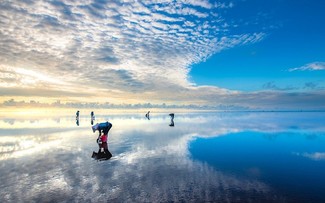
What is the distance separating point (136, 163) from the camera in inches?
862

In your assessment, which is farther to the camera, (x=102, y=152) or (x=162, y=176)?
(x=102, y=152)

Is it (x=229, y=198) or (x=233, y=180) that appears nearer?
(x=229, y=198)

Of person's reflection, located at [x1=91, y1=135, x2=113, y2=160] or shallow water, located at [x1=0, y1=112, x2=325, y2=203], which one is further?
person's reflection, located at [x1=91, y1=135, x2=113, y2=160]

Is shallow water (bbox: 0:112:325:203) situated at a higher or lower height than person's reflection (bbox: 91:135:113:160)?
lower

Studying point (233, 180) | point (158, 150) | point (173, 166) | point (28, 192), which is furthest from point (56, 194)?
point (158, 150)

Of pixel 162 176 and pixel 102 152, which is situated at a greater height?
pixel 102 152

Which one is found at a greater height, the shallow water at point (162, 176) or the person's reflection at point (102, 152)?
the person's reflection at point (102, 152)

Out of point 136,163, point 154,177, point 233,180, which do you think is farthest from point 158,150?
point 233,180

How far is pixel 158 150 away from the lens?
2855 cm

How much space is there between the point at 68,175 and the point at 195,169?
9679mm

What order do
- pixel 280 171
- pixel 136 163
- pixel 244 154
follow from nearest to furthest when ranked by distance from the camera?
pixel 280 171, pixel 136 163, pixel 244 154

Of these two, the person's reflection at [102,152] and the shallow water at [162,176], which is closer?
the shallow water at [162,176]

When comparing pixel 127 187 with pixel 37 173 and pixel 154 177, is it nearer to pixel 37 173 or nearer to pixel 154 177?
pixel 154 177

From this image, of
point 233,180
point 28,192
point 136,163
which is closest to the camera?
point 28,192
